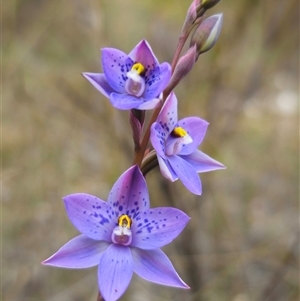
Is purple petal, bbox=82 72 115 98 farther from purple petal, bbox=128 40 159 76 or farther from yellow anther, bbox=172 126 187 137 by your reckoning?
yellow anther, bbox=172 126 187 137

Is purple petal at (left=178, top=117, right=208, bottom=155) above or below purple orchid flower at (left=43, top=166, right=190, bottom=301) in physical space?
above

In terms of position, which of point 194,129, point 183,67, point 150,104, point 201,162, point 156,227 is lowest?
point 156,227

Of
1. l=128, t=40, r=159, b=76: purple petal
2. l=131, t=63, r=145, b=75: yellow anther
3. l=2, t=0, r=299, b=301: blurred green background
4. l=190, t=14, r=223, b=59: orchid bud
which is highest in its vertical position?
l=190, t=14, r=223, b=59: orchid bud

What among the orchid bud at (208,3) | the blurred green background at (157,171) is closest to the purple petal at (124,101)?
the orchid bud at (208,3)

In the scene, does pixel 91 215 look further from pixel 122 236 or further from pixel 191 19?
pixel 191 19

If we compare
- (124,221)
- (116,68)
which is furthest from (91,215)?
(116,68)

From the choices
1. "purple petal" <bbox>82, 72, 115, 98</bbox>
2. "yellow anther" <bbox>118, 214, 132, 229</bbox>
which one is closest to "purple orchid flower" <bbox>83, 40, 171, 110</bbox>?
"purple petal" <bbox>82, 72, 115, 98</bbox>
